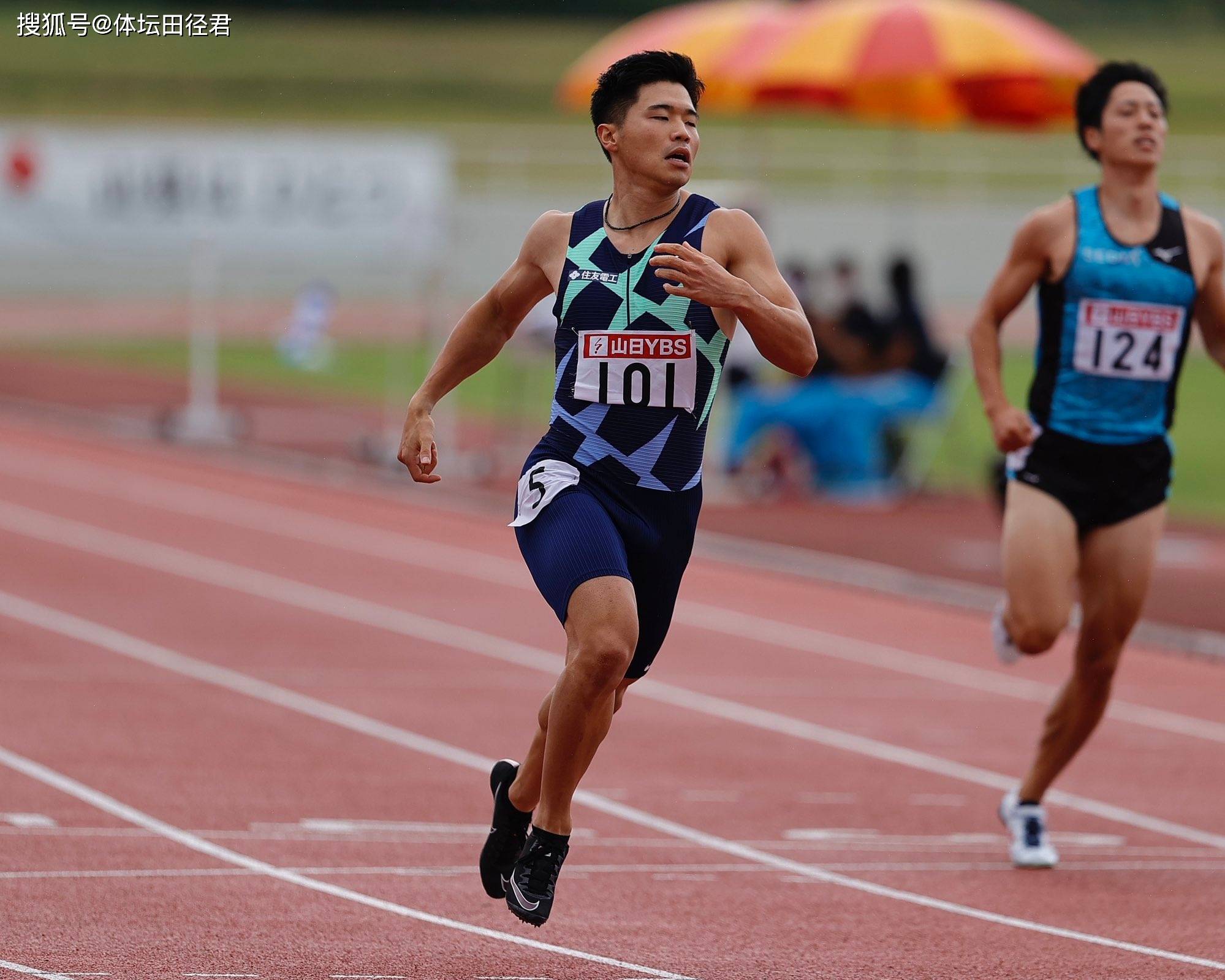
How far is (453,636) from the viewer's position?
469 inches

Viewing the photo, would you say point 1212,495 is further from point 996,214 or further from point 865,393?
point 996,214

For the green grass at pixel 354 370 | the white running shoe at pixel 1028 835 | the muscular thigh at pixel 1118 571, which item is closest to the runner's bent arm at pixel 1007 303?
the muscular thigh at pixel 1118 571

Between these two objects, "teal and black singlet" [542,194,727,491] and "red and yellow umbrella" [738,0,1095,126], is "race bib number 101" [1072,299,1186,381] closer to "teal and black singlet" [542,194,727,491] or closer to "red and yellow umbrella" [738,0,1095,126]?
"teal and black singlet" [542,194,727,491]

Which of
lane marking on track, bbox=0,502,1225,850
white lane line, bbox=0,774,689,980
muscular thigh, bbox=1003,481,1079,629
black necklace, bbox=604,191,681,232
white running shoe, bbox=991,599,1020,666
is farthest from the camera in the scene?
lane marking on track, bbox=0,502,1225,850

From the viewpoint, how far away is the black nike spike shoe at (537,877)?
5.17 meters

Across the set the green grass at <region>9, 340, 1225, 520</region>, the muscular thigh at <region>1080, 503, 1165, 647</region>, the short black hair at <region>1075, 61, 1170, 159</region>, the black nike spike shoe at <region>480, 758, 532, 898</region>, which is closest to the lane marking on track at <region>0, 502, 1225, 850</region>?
the muscular thigh at <region>1080, 503, 1165, 647</region>

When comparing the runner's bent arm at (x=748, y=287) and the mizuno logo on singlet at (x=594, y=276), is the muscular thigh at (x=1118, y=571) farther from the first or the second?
the mizuno logo on singlet at (x=594, y=276)

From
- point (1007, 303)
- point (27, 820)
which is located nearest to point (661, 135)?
point (1007, 303)

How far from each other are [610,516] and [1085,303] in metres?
2.22

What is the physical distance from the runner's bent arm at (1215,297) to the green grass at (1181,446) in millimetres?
7783

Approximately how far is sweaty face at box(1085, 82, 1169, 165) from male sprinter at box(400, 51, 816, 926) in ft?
6.35

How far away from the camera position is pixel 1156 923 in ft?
20.4

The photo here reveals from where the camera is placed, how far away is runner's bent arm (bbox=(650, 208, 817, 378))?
5023 millimetres

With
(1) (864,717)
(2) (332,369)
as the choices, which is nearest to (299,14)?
(2) (332,369)
